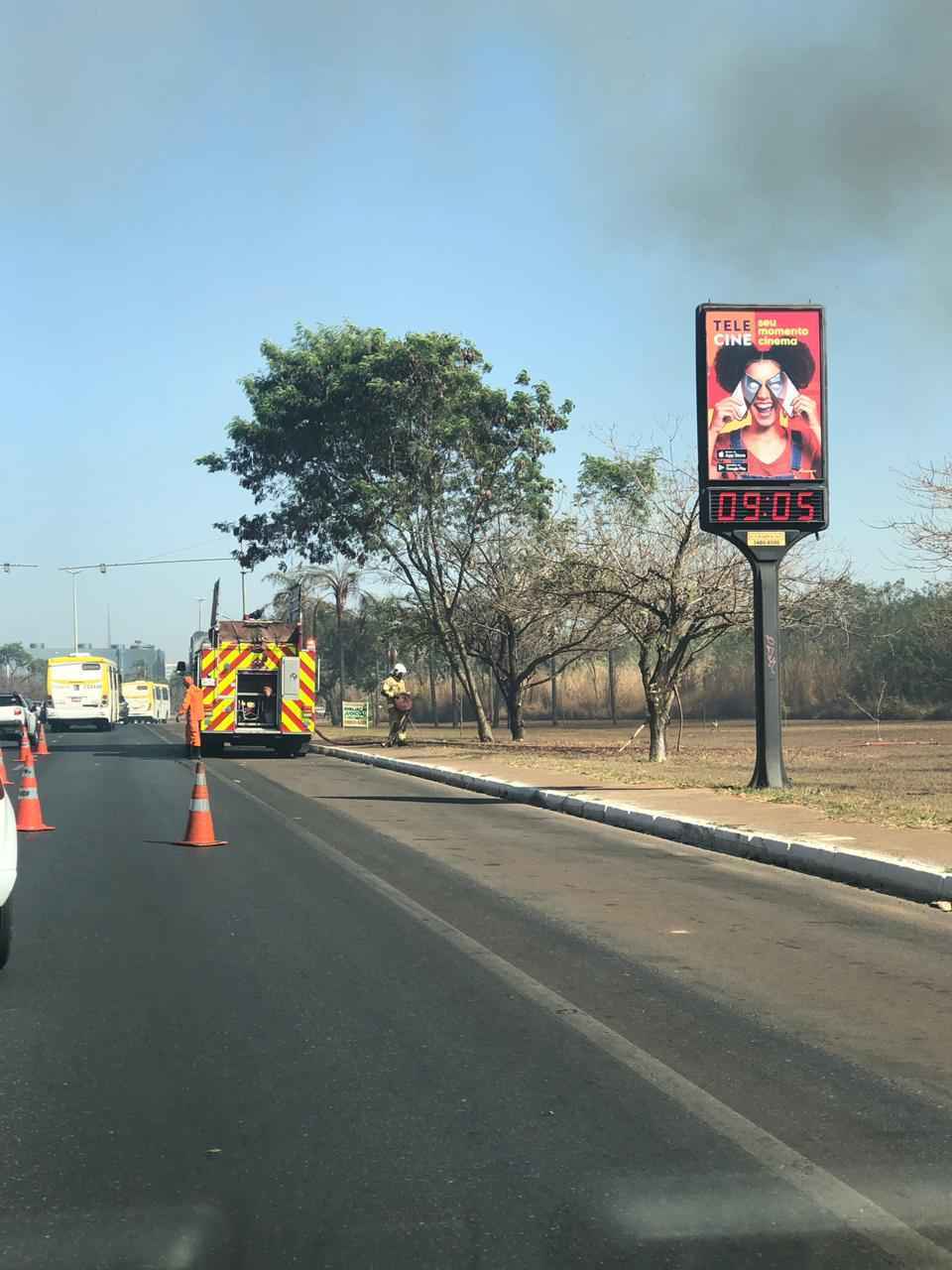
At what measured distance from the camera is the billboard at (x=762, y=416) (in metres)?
19.0

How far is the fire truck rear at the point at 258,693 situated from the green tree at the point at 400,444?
4.05 meters

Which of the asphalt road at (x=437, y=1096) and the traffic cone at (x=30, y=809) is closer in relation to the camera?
the asphalt road at (x=437, y=1096)

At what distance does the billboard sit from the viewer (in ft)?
62.4

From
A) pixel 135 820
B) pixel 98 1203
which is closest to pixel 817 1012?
pixel 98 1203

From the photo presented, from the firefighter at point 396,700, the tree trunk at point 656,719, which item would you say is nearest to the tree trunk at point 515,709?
the firefighter at point 396,700

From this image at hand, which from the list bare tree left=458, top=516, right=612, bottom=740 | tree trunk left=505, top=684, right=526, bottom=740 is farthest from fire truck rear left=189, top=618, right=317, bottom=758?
tree trunk left=505, top=684, right=526, bottom=740

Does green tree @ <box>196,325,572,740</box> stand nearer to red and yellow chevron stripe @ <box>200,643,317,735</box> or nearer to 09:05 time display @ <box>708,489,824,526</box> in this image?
red and yellow chevron stripe @ <box>200,643,317,735</box>

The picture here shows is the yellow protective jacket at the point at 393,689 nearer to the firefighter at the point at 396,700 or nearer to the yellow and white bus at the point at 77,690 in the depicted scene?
the firefighter at the point at 396,700

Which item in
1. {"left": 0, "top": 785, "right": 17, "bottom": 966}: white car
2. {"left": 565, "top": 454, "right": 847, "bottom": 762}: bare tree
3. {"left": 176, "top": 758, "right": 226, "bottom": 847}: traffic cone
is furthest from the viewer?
{"left": 565, "top": 454, "right": 847, "bottom": 762}: bare tree

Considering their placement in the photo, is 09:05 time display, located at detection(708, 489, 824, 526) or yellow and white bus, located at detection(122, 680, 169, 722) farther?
yellow and white bus, located at detection(122, 680, 169, 722)

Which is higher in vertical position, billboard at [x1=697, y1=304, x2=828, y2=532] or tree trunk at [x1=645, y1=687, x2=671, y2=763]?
billboard at [x1=697, y1=304, x2=828, y2=532]

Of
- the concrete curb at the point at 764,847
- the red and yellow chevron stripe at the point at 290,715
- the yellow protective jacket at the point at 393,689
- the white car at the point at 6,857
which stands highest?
the yellow protective jacket at the point at 393,689

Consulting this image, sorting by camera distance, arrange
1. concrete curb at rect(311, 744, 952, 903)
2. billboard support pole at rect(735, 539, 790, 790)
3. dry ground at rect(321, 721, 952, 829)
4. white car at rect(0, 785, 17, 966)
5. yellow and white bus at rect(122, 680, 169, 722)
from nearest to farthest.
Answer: white car at rect(0, 785, 17, 966) < concrete curb at rect(311, 744, 952, 903) < dry ground at rect(321, 721, 952, 829) < billboard support pole at rect(735, 539, 790, 790) < yellow and white bus at rect(122, 680, 169, 722)

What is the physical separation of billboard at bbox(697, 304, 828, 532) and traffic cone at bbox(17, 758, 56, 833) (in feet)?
29.3
